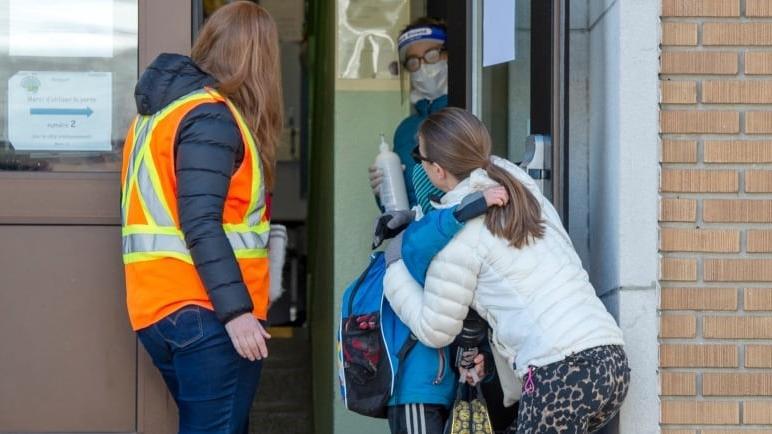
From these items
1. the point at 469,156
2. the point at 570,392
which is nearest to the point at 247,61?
the point at 469,156

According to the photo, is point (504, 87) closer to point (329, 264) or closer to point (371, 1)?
point (371, 1)

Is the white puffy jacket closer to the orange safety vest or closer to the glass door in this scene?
the glass door

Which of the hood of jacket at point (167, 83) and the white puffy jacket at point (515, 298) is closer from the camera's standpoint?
the white puffy jacket at point (515, 298)

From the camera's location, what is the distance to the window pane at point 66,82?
4.61 metres

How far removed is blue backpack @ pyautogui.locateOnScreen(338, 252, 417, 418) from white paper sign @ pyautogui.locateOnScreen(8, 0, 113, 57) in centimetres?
130

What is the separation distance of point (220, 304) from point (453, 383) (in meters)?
0.77

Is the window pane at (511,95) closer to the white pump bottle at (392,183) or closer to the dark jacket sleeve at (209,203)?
the white pump bottle at (392,183)

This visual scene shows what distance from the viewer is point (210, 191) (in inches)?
155

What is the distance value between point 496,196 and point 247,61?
889 millimetres

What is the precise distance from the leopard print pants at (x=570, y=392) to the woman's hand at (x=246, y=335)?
0.80m

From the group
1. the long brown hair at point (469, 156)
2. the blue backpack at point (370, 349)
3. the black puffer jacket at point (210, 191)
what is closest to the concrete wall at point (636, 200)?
the long brown hair at point (469, 156)

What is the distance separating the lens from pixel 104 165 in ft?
15.2

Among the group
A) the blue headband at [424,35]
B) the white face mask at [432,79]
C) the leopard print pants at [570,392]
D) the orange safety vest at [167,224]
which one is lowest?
the leopard print pants at [570,392]

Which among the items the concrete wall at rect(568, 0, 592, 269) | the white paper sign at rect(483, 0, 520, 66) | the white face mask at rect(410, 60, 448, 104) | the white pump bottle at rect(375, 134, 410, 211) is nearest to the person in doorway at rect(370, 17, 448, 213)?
the white face mask at rect(410, 60, 448, 104)
